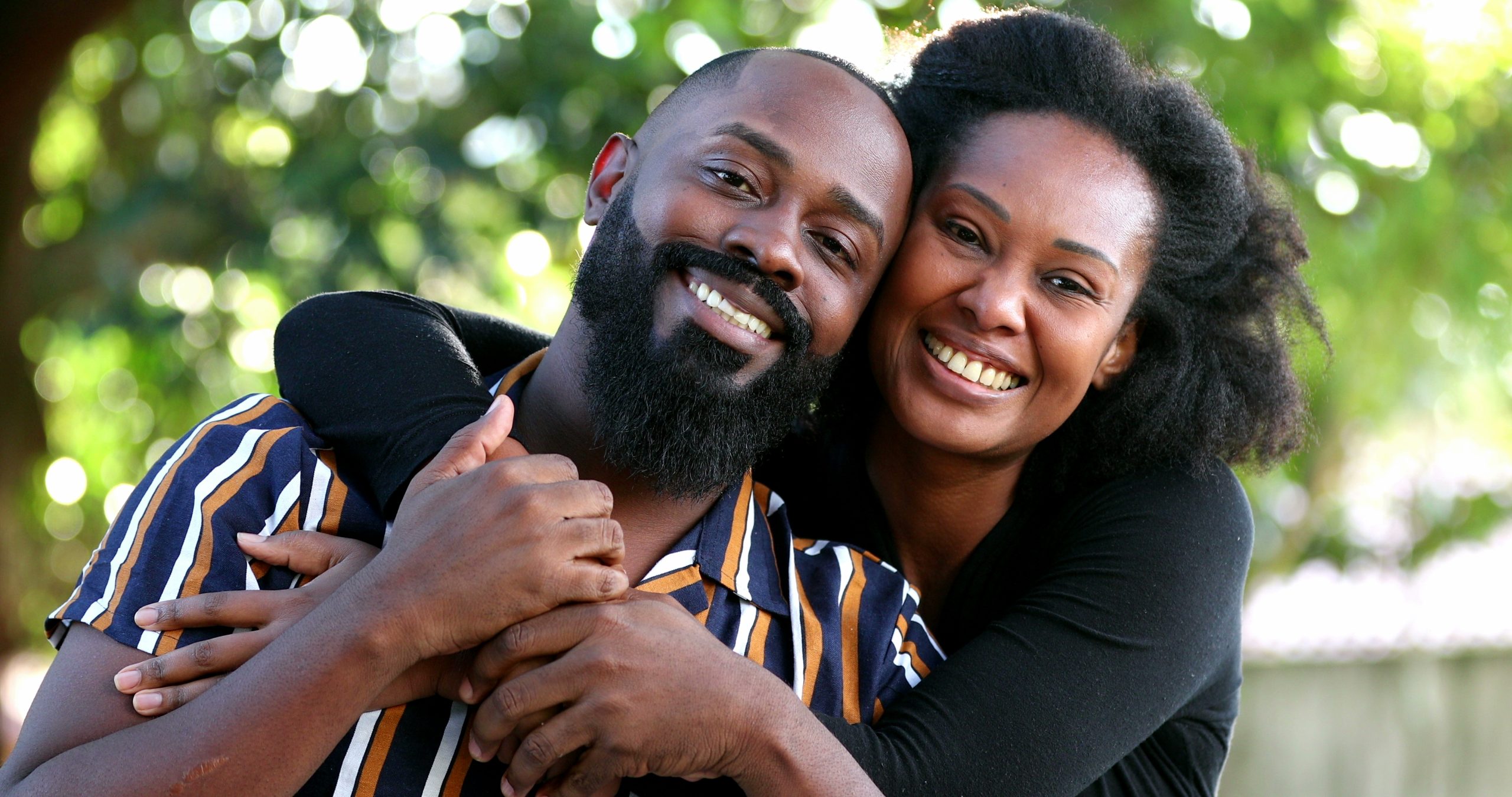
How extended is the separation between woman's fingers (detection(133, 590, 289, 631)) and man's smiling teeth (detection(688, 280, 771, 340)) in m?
0.88

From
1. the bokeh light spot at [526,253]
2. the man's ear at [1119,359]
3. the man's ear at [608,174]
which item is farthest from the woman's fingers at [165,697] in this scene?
the bokeh light spot at [526,253]

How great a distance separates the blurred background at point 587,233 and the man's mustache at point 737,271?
4.38 feet

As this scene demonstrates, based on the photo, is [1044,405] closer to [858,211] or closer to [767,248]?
[858,211]

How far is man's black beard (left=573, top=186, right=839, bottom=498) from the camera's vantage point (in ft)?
8.11

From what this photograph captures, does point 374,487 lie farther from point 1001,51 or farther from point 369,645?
point 1001,51

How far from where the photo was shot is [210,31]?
6156mm

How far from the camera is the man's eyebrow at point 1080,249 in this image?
267 centimetres

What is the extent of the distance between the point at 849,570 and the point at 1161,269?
94cm

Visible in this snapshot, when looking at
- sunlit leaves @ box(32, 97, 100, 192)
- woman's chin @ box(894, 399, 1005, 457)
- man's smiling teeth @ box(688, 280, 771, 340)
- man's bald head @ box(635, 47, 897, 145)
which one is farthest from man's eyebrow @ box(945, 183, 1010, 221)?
sunlit leaves @ box(32, 97, 100, 192)

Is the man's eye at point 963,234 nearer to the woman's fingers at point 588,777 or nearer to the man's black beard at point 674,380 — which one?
the man's black beard at point 674,380

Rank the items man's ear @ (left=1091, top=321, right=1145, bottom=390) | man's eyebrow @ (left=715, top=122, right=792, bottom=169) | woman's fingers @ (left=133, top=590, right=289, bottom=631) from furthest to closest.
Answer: man's ear @ (left=1091, top=321, right=1145, bottom=390) < man's eyebrow @ (left=715, top=122, right=792, bottom=169) < woman's fingers @ (left=133, top=590, right=289, bottom=631)

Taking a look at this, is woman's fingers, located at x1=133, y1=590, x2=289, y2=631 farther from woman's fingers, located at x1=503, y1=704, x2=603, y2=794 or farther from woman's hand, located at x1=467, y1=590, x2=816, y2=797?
woman's fingers, located at x1=503, y1=704, x2=603, y2=794

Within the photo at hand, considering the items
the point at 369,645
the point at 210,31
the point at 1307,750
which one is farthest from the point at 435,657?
the point at 1307,750

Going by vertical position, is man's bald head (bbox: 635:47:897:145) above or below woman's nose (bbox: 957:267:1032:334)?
above
